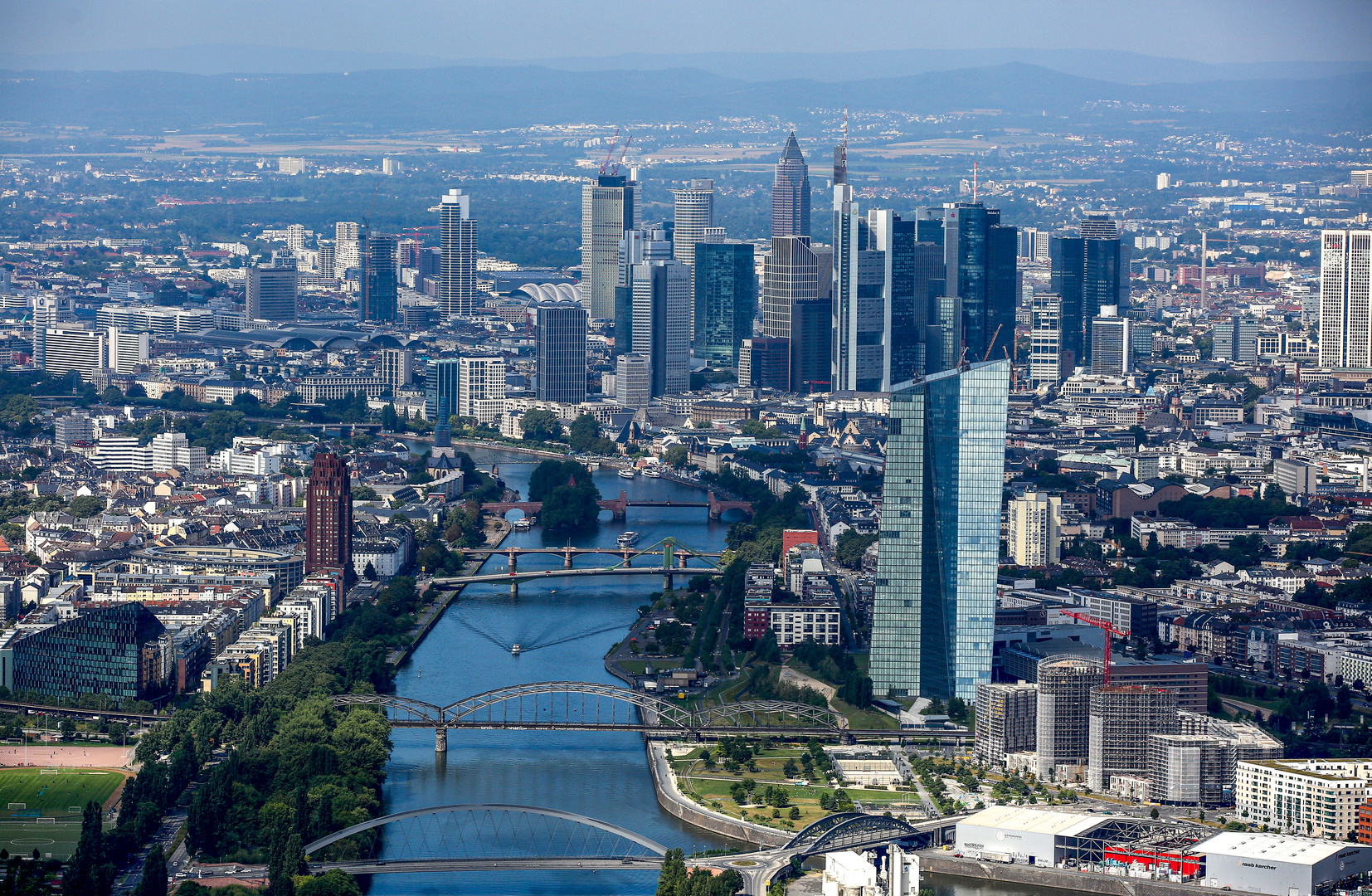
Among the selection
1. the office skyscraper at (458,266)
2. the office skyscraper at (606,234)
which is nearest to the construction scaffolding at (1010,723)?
the office skyscraper at (606,234)

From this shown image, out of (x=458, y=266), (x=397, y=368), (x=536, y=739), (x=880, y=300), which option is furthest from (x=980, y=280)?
(x=536, y=739)

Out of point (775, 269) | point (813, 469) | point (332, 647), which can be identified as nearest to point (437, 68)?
point (775, 269)

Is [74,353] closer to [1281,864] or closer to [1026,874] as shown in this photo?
[1026,874]

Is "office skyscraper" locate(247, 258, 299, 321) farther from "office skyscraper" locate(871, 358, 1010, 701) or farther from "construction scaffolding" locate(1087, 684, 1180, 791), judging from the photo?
"construction scaffolding" locate(1087, 684, 1180, 791)

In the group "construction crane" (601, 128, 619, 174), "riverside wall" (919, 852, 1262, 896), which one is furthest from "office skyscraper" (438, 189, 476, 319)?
"riverside wall" (919, 852, 1262, 896)

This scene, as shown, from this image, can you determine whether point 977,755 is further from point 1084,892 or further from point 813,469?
point 813,469
